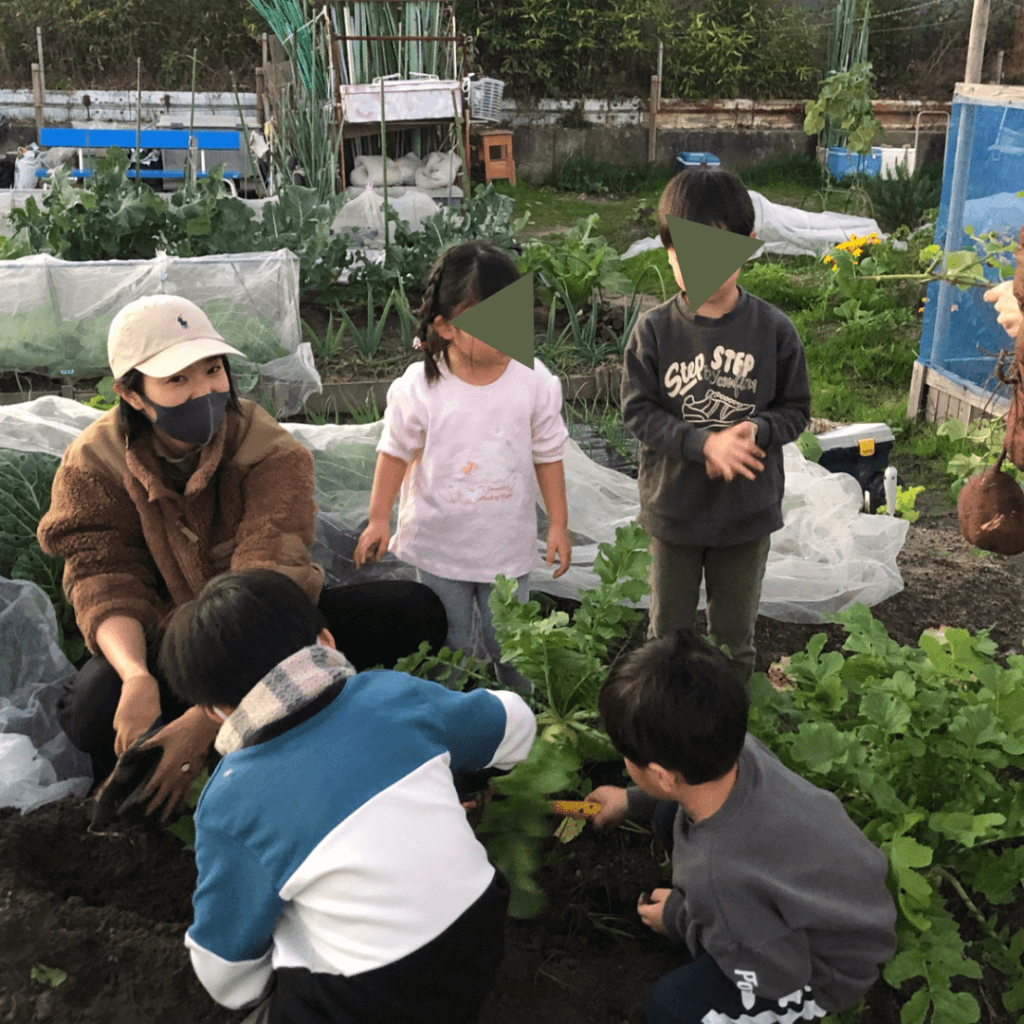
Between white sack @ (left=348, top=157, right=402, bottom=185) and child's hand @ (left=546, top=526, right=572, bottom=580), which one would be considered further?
white sack @ (left=348, top=157, right=402, bottom=185)

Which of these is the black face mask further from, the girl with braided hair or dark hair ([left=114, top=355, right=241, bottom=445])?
the girl with braided hair

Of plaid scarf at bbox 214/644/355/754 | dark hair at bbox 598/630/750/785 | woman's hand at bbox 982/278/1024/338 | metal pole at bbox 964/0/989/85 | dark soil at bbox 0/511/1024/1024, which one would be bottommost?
dark soil at bbox 0/511/1024/1024

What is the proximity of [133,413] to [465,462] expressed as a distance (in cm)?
74

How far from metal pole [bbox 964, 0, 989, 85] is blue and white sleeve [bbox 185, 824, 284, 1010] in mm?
4496

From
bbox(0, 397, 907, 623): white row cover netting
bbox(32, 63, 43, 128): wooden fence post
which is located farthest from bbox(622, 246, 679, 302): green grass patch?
bbox(32, 63, 43, 128): wooden fence post

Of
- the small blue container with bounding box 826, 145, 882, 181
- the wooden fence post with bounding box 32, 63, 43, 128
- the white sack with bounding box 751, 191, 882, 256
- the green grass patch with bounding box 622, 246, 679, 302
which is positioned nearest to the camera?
the green grass patch with bounding box 622, 246, 679, 302

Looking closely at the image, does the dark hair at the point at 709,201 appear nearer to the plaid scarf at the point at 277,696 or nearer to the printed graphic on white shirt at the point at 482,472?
the printed graphic on white shirt at the point at 482,472

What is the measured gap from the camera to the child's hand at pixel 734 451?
2.15 m

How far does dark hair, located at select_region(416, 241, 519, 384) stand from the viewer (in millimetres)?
2285

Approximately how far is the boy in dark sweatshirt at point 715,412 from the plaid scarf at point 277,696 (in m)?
1.09

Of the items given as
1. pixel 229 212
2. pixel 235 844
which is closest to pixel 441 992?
pixel 235 844

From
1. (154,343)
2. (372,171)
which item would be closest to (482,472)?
(154,343)

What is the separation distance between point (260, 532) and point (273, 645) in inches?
35.8

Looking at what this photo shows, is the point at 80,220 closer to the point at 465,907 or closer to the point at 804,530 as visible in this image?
the point at 804,530
